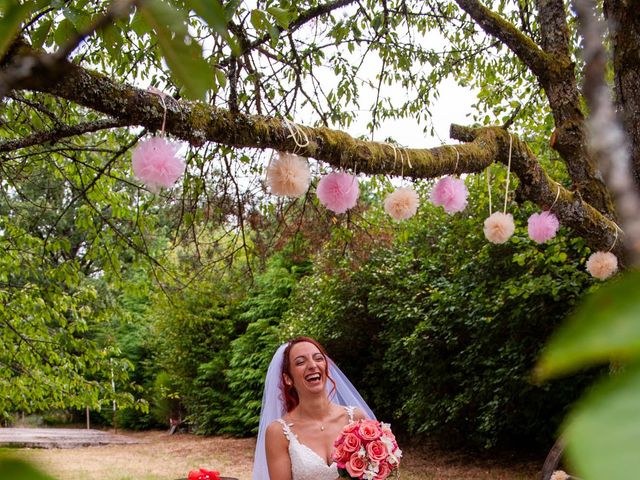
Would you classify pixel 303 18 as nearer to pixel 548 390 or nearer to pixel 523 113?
pixel 523 113

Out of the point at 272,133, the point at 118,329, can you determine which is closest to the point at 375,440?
the point at 272,133

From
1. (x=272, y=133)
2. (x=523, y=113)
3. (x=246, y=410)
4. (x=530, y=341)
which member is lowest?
(x=246, y=410)

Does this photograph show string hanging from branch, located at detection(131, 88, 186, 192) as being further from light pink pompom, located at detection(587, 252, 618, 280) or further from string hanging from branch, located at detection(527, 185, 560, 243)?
light pink pompom, located at detection(587, 252, 618, 280)

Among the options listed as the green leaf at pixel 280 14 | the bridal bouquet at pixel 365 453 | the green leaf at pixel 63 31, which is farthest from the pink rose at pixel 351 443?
the green leaf at pixel 63 31

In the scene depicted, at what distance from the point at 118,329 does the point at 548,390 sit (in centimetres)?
1377

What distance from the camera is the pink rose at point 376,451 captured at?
8.43 feet

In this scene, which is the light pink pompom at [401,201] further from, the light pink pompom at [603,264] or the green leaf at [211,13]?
the green leaf at [211,13]

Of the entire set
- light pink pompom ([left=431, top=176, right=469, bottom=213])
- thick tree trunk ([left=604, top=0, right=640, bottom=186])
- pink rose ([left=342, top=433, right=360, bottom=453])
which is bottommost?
pink rose ([left=342, top=433, right=360, bottom=453])

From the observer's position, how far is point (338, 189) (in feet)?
7.79

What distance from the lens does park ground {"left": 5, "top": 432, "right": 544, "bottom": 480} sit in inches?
266

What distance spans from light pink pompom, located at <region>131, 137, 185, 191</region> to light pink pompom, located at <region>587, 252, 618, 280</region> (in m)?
1.75

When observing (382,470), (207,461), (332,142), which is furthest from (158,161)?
(207,461)

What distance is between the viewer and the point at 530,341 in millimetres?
6285

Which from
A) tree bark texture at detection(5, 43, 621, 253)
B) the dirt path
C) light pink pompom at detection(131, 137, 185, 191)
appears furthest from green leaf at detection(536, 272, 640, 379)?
the dirt path
